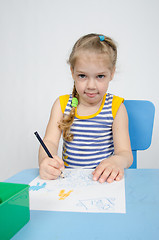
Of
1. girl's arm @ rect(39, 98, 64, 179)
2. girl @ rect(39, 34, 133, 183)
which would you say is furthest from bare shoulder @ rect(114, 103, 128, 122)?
girl's arm @ rect(39, 98, 64, 179)

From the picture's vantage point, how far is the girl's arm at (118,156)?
2.28 ft

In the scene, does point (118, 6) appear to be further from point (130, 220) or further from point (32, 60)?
point (130, 220)

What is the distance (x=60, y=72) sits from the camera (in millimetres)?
1815

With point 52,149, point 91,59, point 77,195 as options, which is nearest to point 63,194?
point 77,195

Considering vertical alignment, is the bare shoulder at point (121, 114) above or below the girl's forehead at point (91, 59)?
below

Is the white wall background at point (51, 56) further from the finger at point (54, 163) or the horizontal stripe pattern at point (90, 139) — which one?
the finger at point (54, 163)

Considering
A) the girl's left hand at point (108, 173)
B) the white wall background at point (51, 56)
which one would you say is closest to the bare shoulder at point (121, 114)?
the girl's left hand at point (108, 173)

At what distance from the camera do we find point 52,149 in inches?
40.4

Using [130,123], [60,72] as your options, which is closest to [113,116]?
[130,123]

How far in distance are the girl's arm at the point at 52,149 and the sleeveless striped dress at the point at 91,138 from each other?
0.24 ft

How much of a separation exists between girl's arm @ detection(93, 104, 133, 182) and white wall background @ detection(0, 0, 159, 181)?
2.32 ft

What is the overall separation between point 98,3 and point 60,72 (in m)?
0.53

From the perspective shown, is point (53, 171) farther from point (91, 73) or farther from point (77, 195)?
point (91, 73)

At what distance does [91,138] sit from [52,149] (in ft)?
0.60
